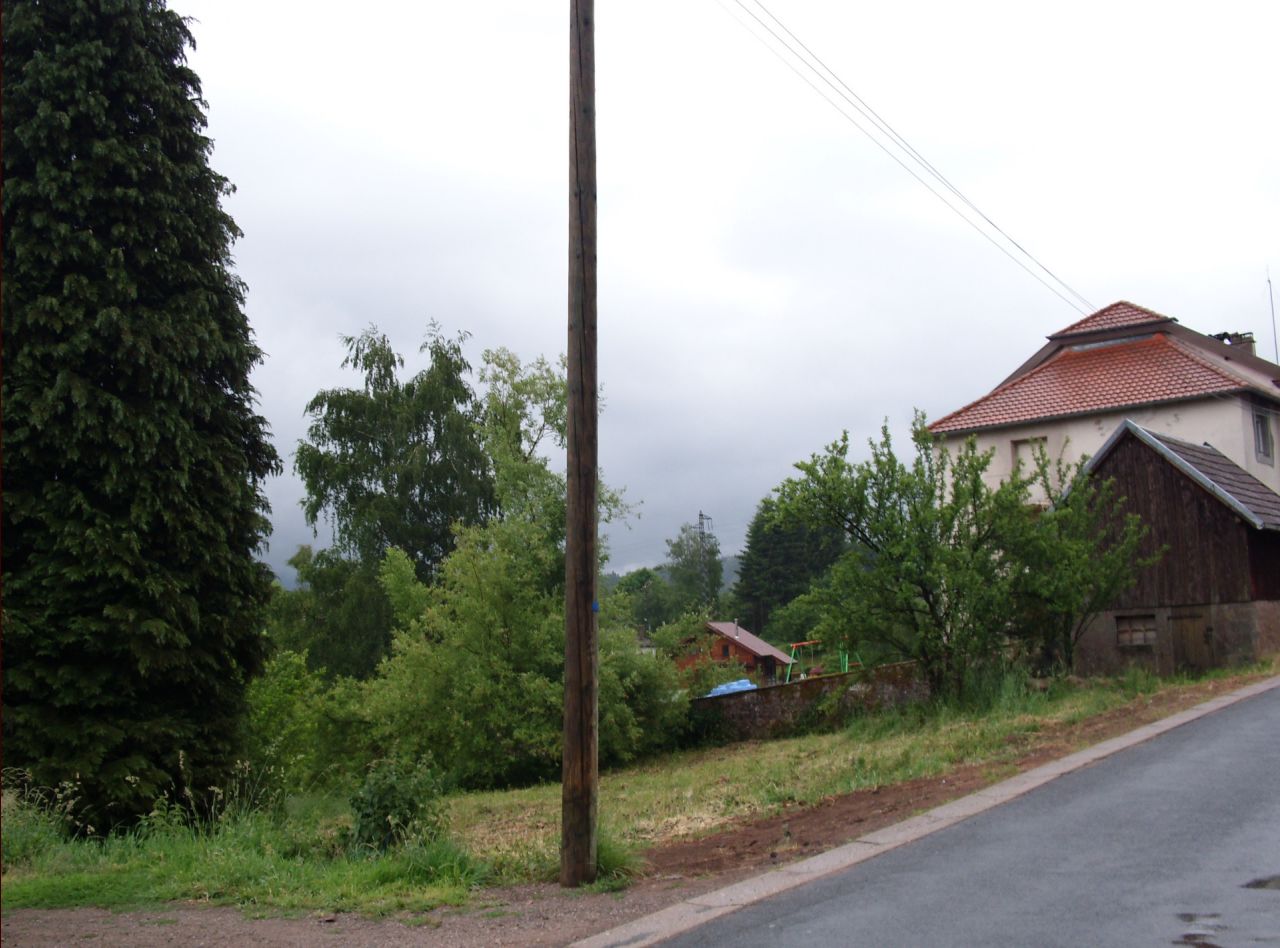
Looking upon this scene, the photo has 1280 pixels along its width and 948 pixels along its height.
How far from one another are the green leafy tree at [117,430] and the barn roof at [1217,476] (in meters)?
18.9

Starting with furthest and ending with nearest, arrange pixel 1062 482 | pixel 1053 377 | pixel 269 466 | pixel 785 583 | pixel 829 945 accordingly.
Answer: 1. pixel 785 583
2. pixel 1053 377
3. pixel 1062 482
4. pixel 269 466
5. pixel 829 945

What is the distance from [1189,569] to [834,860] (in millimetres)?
19805

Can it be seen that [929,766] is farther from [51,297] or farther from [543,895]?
[51,297]

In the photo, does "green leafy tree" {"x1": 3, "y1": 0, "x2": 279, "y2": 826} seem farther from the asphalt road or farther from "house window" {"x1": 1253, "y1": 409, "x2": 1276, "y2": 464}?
"house window" {"x1": 1253, "y1": 409, "x2": 1276, "y2": 464}

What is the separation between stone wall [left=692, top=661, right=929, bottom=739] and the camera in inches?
915

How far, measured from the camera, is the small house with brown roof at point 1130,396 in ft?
109

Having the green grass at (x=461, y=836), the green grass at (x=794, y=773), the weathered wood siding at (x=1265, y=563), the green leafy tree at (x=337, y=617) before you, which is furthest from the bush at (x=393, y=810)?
the green leafy tree at (x=337, y=617)

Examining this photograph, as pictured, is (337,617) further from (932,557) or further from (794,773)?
(794,773)

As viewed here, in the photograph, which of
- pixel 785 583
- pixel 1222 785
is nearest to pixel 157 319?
pixel 1222 785

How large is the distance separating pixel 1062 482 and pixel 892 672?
17.7 ft

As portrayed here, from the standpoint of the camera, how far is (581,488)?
28.1ft

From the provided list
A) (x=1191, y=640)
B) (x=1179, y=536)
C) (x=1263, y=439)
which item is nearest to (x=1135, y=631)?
(x=1191, y=640)

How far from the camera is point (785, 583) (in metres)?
93.7

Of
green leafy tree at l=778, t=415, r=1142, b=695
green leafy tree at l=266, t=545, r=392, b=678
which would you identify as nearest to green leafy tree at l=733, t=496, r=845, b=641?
green leafy tree at l=266, t=545, r=392, b=678
